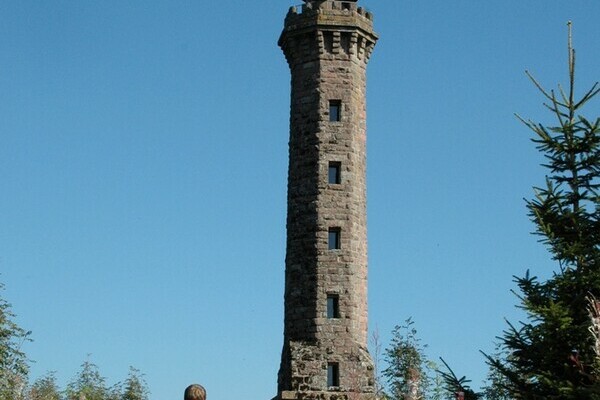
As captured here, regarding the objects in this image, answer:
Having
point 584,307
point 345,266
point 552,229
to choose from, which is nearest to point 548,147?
point 552,229

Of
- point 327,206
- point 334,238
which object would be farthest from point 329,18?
point 334,238

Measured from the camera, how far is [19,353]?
45.2 m

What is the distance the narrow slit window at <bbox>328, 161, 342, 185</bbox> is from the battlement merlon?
5.51m

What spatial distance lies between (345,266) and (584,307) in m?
19.4

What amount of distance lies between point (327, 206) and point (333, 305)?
12.3 feet

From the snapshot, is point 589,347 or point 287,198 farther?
point 287,198

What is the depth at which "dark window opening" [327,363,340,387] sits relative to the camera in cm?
3716

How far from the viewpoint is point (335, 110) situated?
131 ft

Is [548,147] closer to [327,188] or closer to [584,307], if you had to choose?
[584,307]

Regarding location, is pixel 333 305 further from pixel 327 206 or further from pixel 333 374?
pixel 327 206

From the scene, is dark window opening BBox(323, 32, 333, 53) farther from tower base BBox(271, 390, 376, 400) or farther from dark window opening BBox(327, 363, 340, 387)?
tower base BBox(271, 390, 376, 400)

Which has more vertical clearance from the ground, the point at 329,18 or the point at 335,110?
the point at 329,18

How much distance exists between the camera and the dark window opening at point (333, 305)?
37.7 m

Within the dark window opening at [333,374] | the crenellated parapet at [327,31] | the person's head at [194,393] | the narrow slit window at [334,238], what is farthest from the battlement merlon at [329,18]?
the person's head at [194,393]
